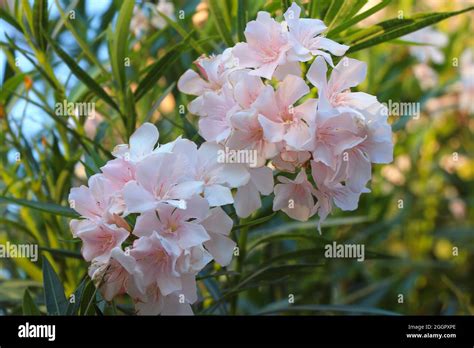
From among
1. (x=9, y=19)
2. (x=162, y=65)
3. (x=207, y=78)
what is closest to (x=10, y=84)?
(x=9, y=19)

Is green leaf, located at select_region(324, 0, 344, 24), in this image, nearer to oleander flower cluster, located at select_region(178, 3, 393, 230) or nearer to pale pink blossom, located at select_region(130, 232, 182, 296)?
oleander flower cluster, located at select_region(178, 3, 393, 230)

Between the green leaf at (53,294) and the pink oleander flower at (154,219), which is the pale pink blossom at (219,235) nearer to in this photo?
the pink oleander flower at (154,219)

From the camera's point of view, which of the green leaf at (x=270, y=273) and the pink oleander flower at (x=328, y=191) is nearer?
the pink oleander flower at (x=328, y=191)

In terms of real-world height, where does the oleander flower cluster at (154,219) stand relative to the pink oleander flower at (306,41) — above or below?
below

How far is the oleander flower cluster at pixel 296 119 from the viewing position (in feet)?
2.39

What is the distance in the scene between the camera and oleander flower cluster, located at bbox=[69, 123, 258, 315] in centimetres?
71

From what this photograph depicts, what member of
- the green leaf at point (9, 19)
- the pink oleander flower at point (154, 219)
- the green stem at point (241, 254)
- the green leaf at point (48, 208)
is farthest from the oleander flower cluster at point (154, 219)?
the green leaf at point (9, 19)

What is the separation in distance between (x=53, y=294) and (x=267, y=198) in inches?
14.0

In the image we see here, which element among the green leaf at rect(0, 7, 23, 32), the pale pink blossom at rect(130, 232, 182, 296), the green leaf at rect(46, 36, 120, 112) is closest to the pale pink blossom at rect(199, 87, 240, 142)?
the pale pink blossom at rect(130, 232, 182, 296)

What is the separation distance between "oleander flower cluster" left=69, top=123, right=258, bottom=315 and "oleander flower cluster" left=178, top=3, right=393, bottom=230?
0.13 ft

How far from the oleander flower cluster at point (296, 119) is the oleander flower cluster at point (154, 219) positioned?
1.5 inches

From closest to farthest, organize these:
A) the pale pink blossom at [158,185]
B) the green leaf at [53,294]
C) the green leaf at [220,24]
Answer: the pale pink blossom at [158,185] → the green leaf at [53,294] → the green leaf at [220,24]

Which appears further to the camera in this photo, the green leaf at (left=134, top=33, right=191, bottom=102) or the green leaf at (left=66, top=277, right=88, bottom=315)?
the green leaf at (left=134, top=33, right=191, bottom=102)
